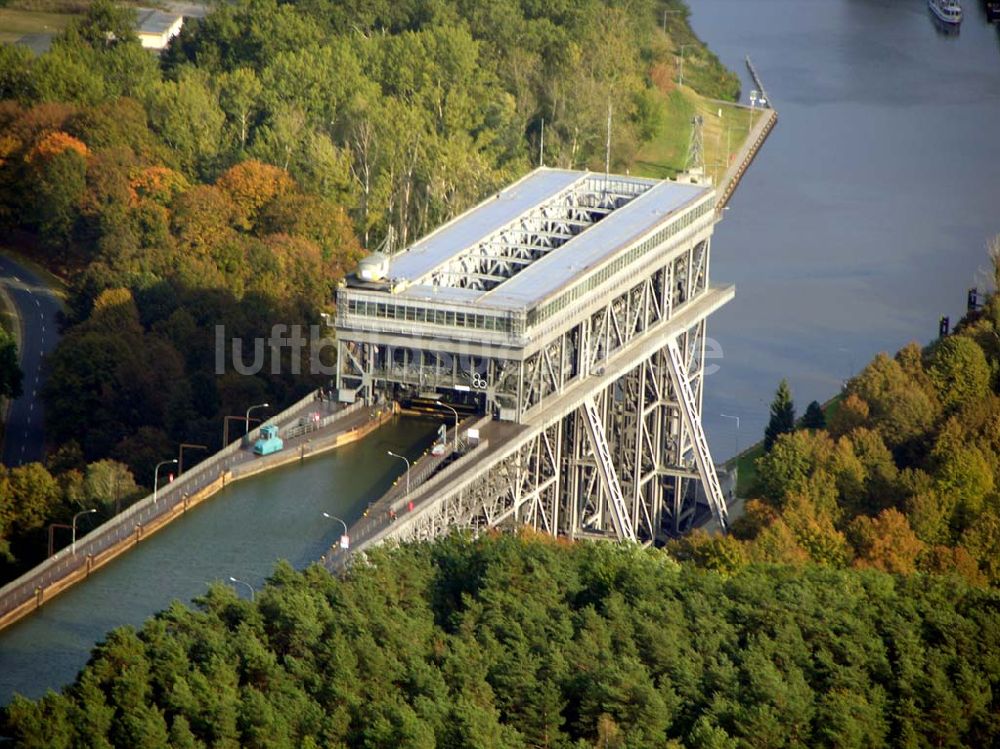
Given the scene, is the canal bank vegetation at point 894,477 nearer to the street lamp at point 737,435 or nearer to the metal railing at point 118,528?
the street lamp at point 737,435

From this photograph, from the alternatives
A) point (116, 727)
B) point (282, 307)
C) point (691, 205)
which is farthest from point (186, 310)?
point (116, 727)

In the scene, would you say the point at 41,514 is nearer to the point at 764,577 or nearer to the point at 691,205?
the point at 764,577

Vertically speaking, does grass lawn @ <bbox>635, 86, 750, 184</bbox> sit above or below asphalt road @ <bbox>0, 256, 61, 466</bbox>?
below

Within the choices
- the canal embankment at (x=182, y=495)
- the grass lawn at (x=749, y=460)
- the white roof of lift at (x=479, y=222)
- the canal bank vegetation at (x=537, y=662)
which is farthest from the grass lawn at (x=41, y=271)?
the canal bank vegetation at (x=537, y=662)

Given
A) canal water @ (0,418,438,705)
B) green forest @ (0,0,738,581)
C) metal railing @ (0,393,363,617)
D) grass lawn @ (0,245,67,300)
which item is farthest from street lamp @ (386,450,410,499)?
grass lawn @ (0,245,67,300)

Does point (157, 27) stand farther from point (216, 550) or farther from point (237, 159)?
point (216, 550)

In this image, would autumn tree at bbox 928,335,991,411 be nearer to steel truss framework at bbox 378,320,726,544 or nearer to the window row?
steel truss framework at bbox 378,320,726,544

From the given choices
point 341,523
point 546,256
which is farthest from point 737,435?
point 341,523
